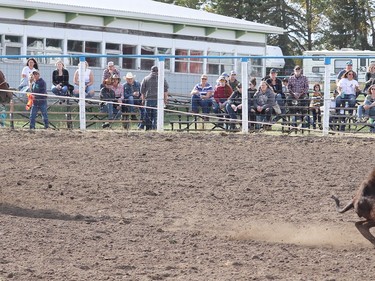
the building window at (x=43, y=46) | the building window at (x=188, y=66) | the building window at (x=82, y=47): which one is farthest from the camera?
the building window at (x=188, y=66)

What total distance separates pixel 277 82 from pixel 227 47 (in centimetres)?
1474

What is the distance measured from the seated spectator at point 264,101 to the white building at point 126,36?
694 centimetres

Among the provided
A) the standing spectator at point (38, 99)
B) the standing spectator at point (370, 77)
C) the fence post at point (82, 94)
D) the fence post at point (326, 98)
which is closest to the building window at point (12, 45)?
the standing spectator at point (38, 99)

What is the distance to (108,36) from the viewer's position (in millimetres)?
28719

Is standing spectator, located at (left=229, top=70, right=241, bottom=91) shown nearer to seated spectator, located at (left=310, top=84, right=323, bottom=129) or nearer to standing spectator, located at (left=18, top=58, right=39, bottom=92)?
seated spectator, located at (left=310, top=84, right=323, bottom=129)

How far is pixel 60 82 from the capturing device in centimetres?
1917

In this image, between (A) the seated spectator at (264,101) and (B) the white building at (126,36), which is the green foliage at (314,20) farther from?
(A) the seated spectator at (264,101)

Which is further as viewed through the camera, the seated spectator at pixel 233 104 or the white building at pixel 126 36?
the white building at pixel 126 36

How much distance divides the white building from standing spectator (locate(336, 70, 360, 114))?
7.16 metres

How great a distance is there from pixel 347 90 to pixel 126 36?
13092 mm

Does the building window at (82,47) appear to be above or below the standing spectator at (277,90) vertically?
above

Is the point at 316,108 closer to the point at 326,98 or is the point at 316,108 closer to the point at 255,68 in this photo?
the point at 326,98

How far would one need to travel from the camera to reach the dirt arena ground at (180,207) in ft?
22.2

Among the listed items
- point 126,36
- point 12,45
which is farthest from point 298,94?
point 126,36
